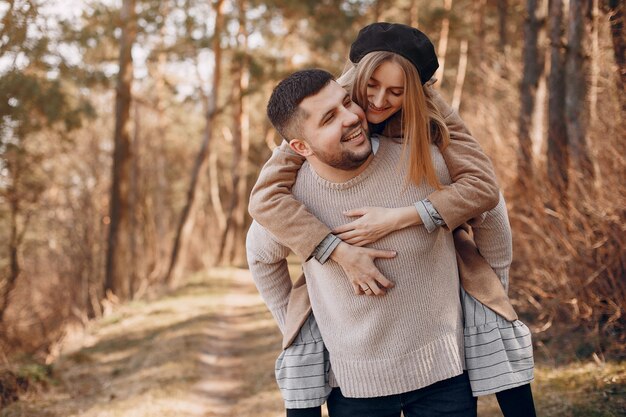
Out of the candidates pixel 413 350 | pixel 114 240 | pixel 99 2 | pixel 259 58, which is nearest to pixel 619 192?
pixel 413 350

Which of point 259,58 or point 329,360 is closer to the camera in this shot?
→ point 329,360

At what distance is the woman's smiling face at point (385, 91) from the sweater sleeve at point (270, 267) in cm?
65

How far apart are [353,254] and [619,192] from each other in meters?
3.37

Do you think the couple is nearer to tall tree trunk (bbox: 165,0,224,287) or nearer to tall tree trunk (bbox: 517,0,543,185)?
tall tree trunk (bbox: 517,0,543,185)

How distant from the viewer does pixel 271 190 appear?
2703 millimetres

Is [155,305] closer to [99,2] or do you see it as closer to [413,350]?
[99,2]

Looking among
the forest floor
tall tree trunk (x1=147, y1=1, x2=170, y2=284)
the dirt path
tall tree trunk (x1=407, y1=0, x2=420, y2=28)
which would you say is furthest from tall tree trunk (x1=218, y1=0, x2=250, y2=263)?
the forest floor

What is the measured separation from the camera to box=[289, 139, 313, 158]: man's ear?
2591 millimetres

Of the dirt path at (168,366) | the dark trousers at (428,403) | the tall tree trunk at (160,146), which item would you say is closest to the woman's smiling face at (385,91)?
the dark trousers at (428,403)

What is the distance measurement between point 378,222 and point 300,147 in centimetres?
40

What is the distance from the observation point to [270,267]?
9.59 ft

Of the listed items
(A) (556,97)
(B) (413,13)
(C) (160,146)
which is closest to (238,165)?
(C) (160,146)

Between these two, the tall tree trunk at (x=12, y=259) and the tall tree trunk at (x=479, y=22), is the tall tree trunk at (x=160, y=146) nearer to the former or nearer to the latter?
the tall tree trunk at (x=12, y=259)

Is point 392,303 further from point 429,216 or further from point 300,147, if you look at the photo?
point 300,147
